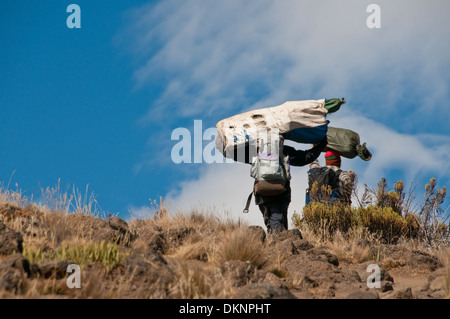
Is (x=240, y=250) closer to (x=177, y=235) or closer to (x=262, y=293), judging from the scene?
(x=177, y=235)

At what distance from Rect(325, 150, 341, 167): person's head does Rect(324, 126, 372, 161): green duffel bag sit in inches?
4.1

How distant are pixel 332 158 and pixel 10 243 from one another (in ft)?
24.6

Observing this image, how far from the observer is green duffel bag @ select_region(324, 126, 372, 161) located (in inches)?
450

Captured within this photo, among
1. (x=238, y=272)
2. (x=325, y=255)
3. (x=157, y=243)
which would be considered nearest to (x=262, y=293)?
(x=238, y=272)

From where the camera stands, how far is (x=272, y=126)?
9992 mm

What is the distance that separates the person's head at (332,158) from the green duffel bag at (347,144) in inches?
4.1

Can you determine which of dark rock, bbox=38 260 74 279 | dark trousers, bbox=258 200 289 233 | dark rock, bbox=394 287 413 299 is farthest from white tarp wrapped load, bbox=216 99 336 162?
dark rock, bbox=38 260 74 279

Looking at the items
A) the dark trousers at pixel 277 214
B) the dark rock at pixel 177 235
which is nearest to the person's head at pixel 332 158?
the dark trousers at pixel 277 214

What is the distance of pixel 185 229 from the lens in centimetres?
809

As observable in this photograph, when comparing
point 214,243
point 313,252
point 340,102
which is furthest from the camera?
point 340,102

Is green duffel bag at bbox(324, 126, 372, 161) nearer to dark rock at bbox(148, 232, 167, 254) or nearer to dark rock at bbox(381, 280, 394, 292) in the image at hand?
dark rock at bbox(381, 280, 394, 292)

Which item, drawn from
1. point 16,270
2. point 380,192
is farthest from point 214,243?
point 380,192
